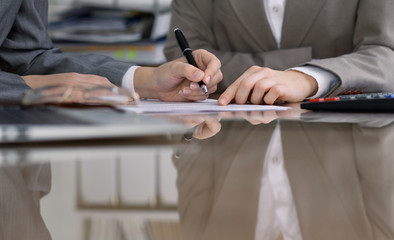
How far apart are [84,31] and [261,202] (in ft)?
5.84

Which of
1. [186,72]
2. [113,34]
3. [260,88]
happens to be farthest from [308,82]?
[113,34]

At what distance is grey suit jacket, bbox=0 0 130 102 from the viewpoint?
101 centimetres

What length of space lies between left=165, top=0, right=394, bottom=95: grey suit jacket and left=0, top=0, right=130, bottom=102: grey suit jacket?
33 centimetres

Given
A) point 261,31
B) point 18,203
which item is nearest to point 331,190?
point 18,203

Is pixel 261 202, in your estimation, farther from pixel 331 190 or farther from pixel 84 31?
pixel 84 31

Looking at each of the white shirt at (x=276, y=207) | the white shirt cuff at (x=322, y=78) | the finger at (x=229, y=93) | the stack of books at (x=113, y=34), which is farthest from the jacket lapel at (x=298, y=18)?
the white shirt at (x=276, y=207)

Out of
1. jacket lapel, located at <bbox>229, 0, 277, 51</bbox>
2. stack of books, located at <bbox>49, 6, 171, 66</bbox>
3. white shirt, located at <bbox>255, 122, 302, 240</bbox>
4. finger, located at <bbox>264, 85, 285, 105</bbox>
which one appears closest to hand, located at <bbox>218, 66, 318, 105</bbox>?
finger, located at <bbox>264, 85, 285, 105</bbox>

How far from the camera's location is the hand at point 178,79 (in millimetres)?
841

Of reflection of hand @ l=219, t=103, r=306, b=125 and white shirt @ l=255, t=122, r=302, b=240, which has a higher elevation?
white shirt @ l=255, t=122, r=302, b=240

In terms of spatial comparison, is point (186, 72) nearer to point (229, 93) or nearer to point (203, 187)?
point (229, 93)

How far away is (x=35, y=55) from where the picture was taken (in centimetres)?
107

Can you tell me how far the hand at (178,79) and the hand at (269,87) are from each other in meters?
0.06

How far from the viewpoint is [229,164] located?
0.32 metres

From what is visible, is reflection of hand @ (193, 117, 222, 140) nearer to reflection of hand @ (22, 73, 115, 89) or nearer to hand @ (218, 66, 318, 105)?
hand @ (218, 66, 318, 105)
